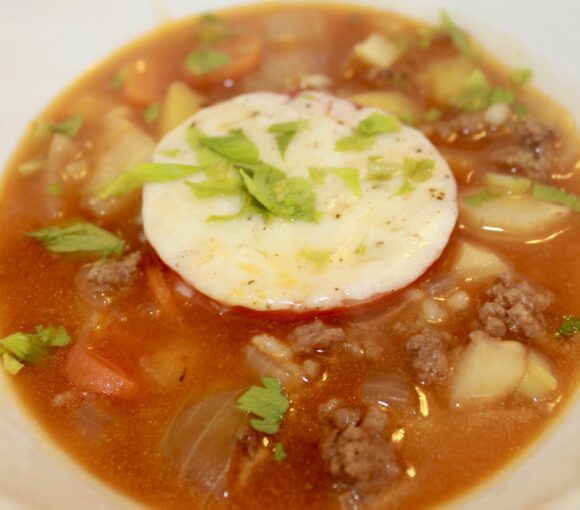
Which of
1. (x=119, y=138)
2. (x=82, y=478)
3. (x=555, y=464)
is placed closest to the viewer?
(x=555, y=464)

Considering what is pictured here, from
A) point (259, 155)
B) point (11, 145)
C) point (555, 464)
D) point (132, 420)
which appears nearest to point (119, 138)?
point (11, 145)

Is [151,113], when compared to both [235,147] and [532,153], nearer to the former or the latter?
[235,147]

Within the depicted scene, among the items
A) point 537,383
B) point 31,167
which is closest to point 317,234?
point 537,383

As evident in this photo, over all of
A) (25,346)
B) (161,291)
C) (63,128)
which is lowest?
(161,291)

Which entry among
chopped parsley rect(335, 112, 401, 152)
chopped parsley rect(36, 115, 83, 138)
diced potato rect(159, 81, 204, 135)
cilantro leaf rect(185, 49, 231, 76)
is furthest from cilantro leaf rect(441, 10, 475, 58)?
chopped parsley rect(36, 115, 83, 138)

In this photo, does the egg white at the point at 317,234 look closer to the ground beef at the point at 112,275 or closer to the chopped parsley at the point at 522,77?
the ground beef at the point at 112,275

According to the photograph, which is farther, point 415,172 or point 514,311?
point 415,172

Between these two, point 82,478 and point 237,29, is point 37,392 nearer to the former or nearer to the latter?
point 82,478

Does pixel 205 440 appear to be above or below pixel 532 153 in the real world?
above
